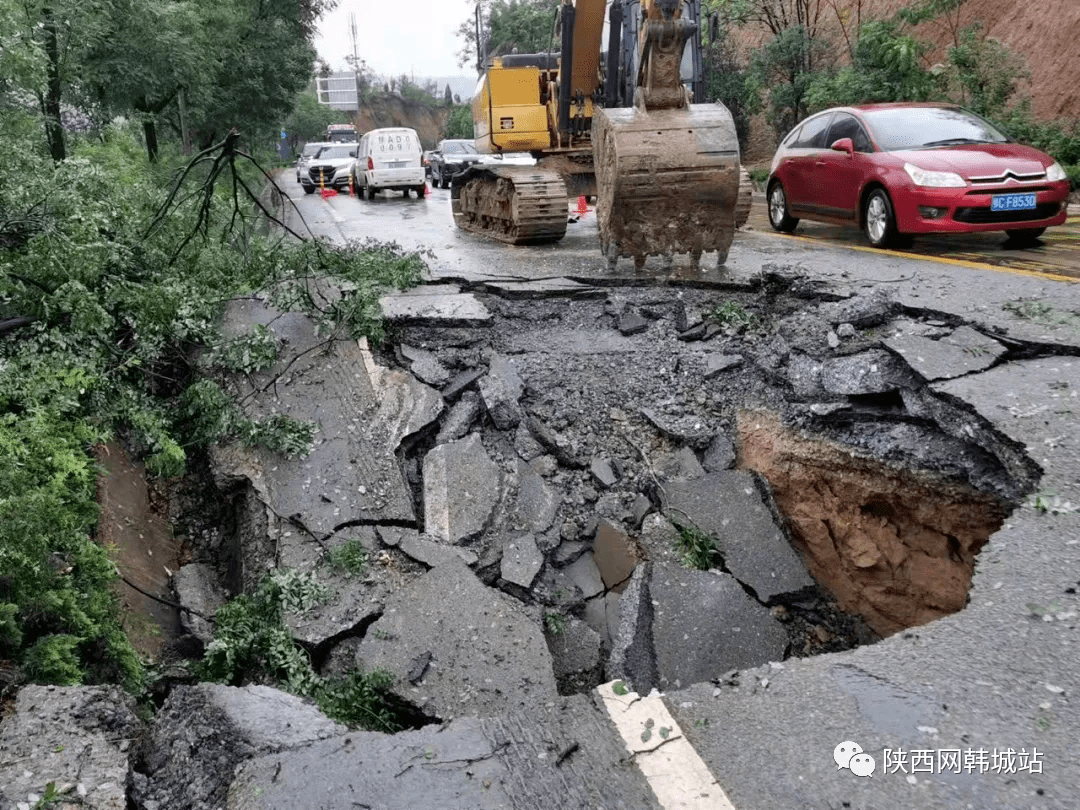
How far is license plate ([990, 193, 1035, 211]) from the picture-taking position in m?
8.78

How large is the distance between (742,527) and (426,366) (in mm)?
2203

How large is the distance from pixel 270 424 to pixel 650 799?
330 cm

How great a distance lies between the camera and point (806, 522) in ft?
17.2

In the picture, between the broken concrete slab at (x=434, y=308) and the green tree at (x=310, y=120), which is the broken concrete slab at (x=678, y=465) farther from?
the green tree at (x=310, y=120)

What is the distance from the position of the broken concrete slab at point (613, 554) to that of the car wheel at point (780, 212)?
26.5 feet

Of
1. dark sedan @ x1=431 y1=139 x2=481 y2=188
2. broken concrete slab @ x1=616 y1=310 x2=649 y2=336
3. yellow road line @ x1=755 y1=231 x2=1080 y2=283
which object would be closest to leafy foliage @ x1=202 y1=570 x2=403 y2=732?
broken concrete slab @ x1=616 y1=310 x2=649 y2=336

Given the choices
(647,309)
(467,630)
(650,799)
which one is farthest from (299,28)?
(650,799)

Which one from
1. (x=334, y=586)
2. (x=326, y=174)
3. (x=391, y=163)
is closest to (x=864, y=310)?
(x=334, y=586)

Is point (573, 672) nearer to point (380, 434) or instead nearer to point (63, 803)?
point (380, 434)

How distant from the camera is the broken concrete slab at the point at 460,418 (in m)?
5.09

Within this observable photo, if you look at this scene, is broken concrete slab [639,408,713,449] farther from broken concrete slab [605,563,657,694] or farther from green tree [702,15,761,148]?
green tree [702,15,761,148]

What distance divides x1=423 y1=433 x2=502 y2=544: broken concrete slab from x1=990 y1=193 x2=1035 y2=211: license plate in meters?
6.61

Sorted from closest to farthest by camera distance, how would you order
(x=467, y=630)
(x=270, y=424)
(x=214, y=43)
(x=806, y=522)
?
(x=467, y=630), (x=270, y=424), (x=806, y=522), (x=214, y=43)

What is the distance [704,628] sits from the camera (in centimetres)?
439
